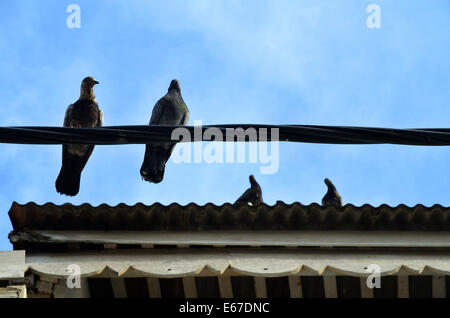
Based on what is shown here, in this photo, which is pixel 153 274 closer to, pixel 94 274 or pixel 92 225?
pixel 94 274

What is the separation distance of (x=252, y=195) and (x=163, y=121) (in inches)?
60.1

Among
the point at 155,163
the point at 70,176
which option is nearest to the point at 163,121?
the point at 155,163

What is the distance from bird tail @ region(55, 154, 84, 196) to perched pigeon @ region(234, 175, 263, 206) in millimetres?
1714

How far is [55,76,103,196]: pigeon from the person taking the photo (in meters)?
11.7

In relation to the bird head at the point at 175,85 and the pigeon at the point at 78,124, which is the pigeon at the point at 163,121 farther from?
the pigeon at the point at 78,124

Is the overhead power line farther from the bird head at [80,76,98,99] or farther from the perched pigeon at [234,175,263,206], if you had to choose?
the bird head at [80,76,98,99]

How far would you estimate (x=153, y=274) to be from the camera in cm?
632

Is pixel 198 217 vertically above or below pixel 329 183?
below

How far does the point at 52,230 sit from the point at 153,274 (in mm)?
983

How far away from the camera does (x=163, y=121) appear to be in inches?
500

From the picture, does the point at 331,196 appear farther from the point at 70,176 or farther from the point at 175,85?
the point at 70,176

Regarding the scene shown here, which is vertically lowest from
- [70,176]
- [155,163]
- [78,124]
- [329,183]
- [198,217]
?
[198,217]

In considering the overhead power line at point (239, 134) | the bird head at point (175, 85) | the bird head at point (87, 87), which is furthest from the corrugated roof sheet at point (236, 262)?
the bird head at point (175, 85)
